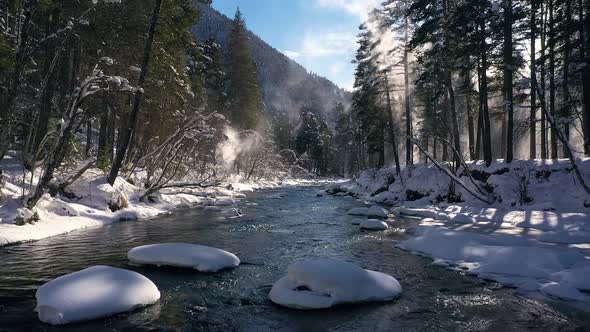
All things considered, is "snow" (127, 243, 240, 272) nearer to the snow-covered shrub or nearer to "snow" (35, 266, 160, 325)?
"snow" (35, 266, 160, 325)

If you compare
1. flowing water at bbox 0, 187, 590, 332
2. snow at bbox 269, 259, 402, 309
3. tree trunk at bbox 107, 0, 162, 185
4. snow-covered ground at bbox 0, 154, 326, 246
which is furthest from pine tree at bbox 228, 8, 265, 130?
snow at bbox 269, 259, 402, 309

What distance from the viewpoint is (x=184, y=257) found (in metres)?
7.76

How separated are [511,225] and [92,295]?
1287 centimetres

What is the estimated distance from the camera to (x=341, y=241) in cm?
1116

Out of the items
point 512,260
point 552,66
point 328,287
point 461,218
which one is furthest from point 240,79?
point 328,287

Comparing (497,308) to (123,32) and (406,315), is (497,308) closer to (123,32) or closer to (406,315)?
(406,315)

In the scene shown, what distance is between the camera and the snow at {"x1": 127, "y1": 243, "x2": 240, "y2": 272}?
25.3 feet

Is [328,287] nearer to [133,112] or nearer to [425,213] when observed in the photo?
[425,213]

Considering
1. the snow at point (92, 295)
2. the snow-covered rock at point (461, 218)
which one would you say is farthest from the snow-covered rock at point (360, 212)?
the snow at point (92, 295)

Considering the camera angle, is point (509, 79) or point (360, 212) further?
point (509, 79)

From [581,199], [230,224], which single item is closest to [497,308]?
[230,224]

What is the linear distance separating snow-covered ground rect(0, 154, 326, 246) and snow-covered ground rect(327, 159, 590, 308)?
8.77 m

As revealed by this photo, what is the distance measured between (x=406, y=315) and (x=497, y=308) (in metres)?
1.47

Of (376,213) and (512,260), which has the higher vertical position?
(376,213)
